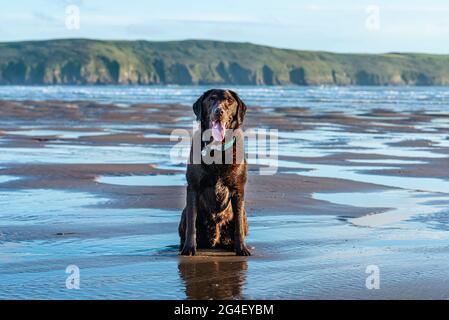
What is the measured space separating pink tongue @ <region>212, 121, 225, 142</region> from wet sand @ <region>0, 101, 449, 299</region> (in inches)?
40.7

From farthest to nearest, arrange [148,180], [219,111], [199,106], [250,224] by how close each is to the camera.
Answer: [148,180], [250,224], [199,106], [219,111]

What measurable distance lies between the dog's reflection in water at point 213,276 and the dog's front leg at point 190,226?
144 millimetres

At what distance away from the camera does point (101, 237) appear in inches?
345

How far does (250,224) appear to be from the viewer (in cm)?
970

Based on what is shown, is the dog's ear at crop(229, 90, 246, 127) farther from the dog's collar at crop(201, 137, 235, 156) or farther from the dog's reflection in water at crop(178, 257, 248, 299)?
the dog's reflection in water at crop(178, 257, 248, 299)

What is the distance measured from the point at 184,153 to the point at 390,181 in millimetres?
6484

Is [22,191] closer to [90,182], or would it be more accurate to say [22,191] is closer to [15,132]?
[90,182]

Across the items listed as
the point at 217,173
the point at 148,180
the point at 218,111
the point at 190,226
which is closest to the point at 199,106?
the point at 218,111

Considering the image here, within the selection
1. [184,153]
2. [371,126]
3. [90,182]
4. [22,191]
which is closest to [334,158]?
[184,153]

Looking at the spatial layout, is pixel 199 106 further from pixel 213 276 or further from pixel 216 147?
pixel 213 276

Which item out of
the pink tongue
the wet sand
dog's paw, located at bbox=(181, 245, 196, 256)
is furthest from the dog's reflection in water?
the pink tongue

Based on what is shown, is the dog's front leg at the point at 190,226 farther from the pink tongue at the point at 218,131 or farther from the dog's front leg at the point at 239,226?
the pink tongue at the point at 218,131

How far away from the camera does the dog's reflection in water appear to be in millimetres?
6484

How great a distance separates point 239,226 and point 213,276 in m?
1.09
